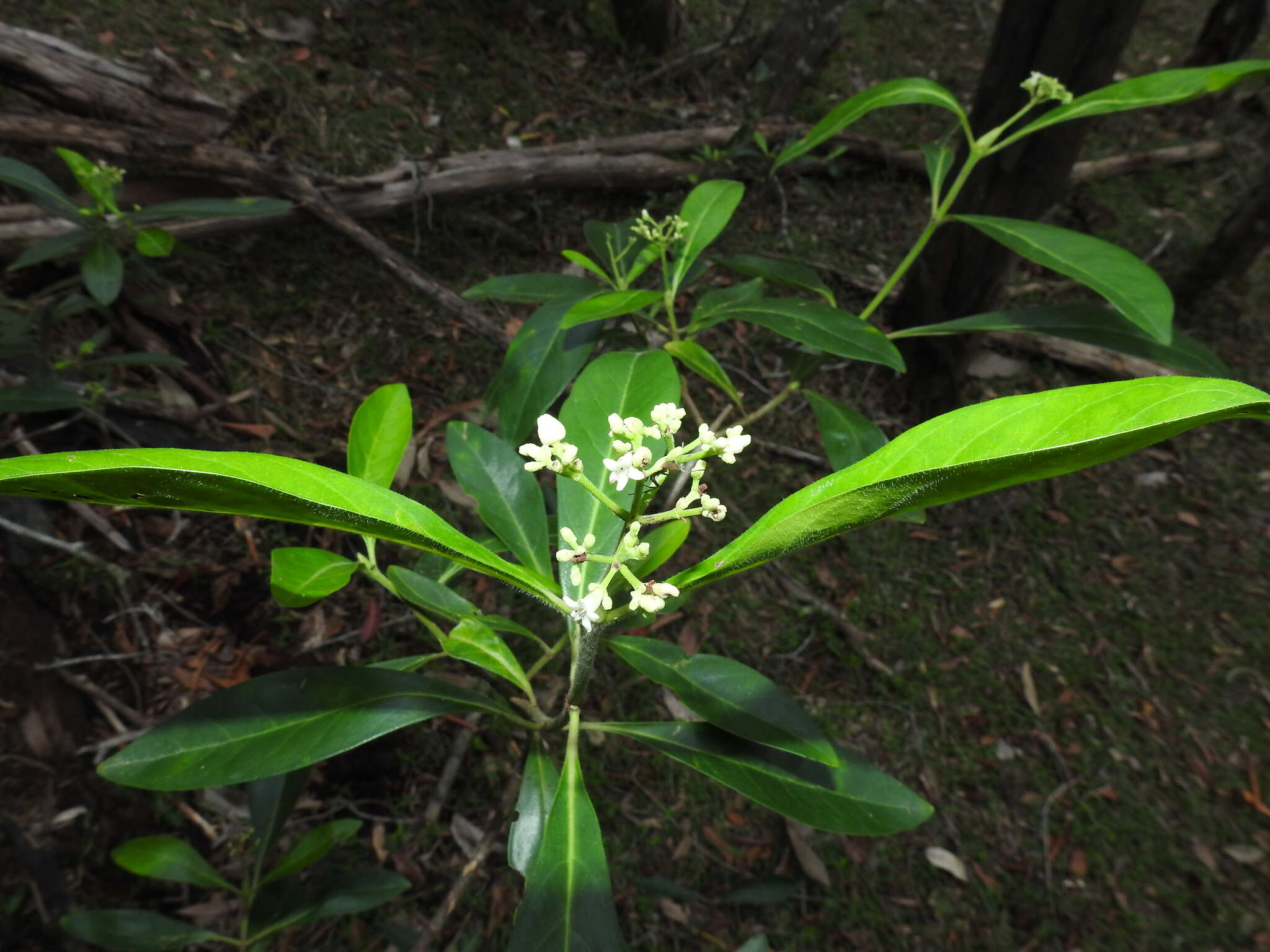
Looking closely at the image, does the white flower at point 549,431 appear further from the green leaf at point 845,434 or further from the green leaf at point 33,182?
the green leaf at point 33,182

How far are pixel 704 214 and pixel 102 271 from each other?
1.75m

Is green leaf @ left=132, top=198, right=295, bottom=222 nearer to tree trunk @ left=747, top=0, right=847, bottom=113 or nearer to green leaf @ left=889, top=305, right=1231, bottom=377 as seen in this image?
green leaf @ left=889, top=305, right=1231, bottom=377

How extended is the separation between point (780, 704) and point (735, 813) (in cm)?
126

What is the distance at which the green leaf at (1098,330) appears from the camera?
144 centimetres

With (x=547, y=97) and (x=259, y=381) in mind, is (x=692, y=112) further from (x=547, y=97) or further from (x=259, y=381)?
(x=259, y=381)

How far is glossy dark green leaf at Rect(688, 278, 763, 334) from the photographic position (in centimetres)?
146

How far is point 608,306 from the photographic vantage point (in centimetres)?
116

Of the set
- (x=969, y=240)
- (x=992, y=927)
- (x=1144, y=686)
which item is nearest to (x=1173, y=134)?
(x=969, y=240)

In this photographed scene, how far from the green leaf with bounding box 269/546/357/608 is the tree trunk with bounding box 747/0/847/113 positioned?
13.3ft

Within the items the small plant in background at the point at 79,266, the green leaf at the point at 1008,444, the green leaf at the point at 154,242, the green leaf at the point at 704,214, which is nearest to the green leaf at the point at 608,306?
the green leaf at the point at 704,214

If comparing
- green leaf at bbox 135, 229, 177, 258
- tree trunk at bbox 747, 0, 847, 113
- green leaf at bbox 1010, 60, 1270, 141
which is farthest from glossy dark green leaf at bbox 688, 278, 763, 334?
tree trunk at bbox 747, 0, 847, 113

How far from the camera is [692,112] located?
4043 millimetres

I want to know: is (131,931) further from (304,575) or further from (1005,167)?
(1005,167)

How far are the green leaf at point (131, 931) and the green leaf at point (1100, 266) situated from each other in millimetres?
2238
